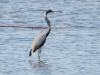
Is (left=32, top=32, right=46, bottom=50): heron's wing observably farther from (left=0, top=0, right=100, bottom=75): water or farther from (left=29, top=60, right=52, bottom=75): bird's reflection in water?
(left=29, top=60, right=52, bottom=75): bird's reflection in water

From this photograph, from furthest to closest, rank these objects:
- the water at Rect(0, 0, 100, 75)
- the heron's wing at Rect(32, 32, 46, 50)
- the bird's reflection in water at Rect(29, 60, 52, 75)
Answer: the heron's wing at Rect(32, 32, 46, 50), the water at Rect(0, 0, 100, 75), the bird's reflection in water at Rect(29, 60, 52, 75)

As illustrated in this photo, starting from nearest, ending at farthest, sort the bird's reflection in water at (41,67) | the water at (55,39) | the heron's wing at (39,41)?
the bird's reflection in water at (41,67)
the water at (55,39)
the heron's wing at (39,41)

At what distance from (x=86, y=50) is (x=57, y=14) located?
29.4 ft

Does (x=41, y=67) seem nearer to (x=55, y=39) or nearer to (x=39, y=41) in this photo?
(x=39, y=41)

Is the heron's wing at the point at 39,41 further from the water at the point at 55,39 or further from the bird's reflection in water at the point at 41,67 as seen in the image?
the bird's reflection in water at the point at 41,67

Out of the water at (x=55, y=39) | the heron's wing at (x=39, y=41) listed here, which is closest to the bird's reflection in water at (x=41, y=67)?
the water at (x=55, y=39)

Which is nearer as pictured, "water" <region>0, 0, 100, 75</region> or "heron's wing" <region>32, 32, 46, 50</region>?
"water" <region>0, 0, 100, 75</region>

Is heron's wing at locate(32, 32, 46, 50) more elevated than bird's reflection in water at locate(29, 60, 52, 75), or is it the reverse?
heron's wing at locate(32, 32, 46, 50)

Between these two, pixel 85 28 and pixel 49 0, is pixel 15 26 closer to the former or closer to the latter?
pixel 85 28

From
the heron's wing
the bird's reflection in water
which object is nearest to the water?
the bird's reflection in water

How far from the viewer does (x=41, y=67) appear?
16359 millimetres

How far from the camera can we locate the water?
1608cm

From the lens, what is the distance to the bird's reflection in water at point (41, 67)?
51.5 feet

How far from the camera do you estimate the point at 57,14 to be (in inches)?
1070
